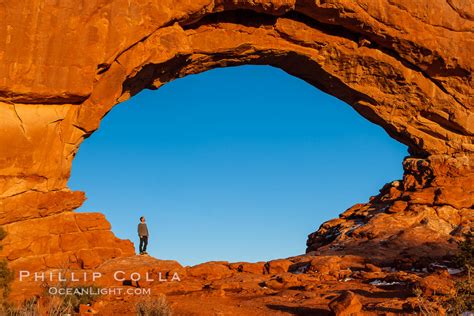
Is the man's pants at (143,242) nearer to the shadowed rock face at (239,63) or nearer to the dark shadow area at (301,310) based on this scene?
the shadowed rock face at (239,63)

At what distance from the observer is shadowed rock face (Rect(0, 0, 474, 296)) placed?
17453 millimetres

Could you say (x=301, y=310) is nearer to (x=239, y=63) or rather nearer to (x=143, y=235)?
(x=143, y=235)

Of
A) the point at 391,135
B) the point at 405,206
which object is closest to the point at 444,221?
the point at 405,206

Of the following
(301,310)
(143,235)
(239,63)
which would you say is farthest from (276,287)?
(239,63)

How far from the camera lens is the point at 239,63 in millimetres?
22859

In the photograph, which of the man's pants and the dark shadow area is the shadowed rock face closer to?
the man's pants

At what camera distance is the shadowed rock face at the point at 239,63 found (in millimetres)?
17453

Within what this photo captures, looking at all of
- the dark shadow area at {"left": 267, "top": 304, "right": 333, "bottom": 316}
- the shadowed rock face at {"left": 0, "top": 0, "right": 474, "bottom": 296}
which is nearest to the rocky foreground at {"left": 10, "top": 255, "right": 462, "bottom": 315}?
the dark shadow area at {"left": 267, "top": 304, "right": 333, "bottom": 316}

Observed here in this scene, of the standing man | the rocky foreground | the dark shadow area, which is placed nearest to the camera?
the dark shadow area

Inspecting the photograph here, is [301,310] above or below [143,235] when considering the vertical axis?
below

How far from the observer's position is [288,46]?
22156 millimetres

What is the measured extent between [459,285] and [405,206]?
12.4 m

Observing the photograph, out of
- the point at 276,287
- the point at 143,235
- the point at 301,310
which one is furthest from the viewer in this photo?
the point at 143,235

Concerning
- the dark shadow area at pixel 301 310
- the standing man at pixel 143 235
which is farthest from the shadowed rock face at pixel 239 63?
the dark shadow area at pixel 301 310
